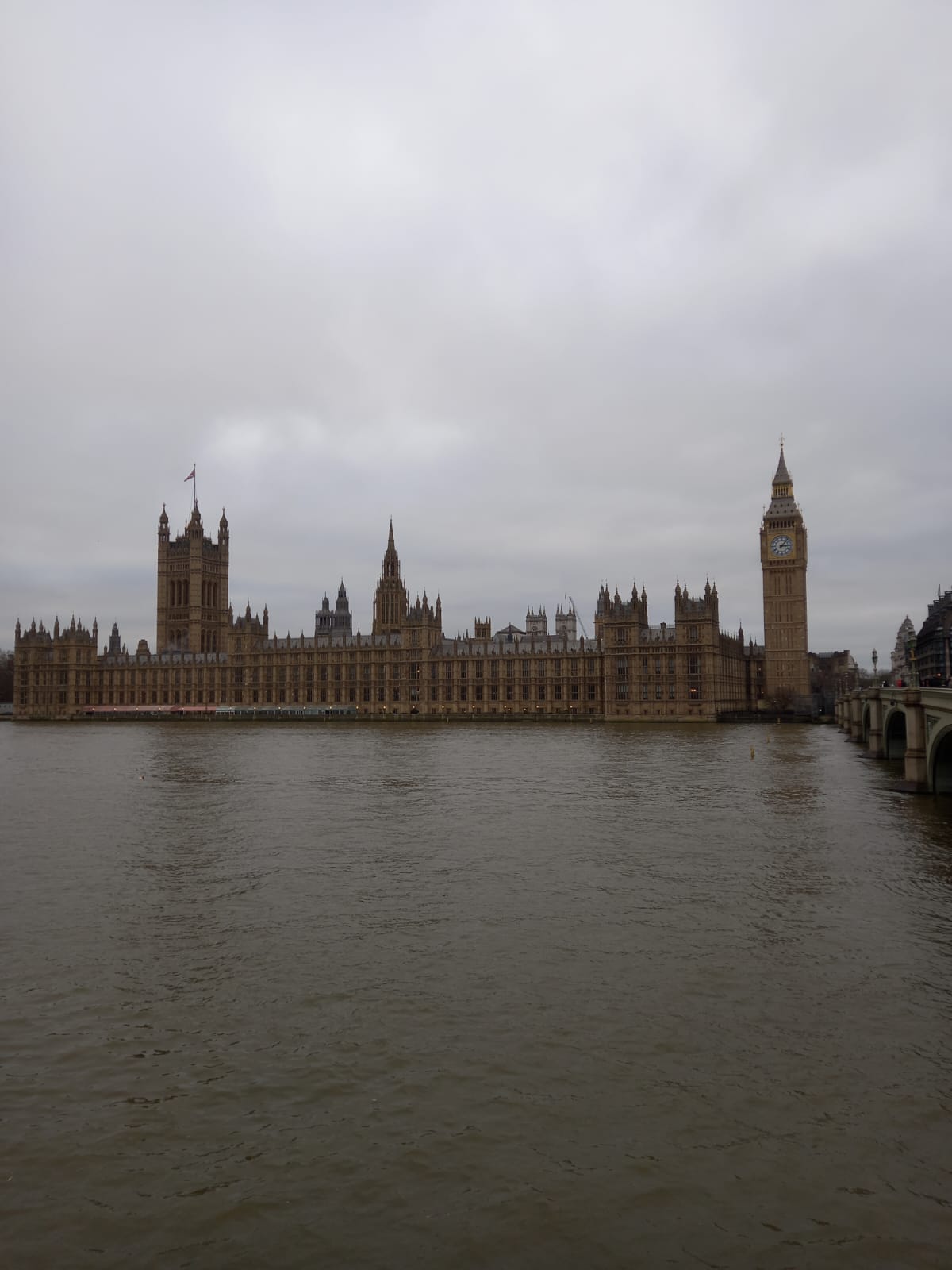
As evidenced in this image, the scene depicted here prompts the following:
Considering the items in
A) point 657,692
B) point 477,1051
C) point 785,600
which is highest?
point 785,600

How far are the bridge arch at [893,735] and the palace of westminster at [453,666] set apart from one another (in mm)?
61637

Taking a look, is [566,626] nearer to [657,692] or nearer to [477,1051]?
[657,692]

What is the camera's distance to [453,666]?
482 feet

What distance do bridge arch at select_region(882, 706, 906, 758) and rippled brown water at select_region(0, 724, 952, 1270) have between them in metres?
31.3

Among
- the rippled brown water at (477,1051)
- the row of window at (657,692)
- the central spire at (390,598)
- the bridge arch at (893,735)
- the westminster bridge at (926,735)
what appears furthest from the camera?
the central spire at (390,598)

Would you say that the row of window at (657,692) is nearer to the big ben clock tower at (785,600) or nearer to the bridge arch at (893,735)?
the big ben clock tower at (785,600)

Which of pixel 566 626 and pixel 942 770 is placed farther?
pixel 566 626

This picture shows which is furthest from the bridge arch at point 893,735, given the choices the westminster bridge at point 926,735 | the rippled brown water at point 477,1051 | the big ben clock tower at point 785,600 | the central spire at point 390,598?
the central spire at point 390,598

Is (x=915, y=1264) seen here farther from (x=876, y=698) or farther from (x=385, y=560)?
(x=385, y=560)

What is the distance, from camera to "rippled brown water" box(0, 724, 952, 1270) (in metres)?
9.58

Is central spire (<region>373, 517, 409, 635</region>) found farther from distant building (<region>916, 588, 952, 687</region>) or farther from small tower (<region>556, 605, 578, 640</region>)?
distant building (<region>916, 588, 952, 687</region>)

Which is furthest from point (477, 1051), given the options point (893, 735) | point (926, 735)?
point (893, 735)

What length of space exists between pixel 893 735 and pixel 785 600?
80.8m

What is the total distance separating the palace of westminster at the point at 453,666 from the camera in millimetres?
130125
